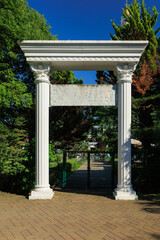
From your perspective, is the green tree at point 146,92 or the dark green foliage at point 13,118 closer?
the dark green foliage at point 13,118

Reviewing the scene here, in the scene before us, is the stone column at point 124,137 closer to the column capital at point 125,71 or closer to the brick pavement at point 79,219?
the column capital at point 125,71

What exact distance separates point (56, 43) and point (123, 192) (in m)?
5.29

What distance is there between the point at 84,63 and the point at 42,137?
114 inches

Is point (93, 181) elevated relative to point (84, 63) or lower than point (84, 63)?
lower

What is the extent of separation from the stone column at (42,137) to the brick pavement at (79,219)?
0.37 m

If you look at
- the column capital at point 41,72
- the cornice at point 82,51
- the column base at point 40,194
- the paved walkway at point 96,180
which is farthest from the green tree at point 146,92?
the column capital at point 41,72

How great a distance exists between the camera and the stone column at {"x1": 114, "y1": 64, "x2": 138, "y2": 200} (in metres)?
5.70

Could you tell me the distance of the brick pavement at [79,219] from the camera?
3.43 m

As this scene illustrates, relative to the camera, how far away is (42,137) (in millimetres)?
5836

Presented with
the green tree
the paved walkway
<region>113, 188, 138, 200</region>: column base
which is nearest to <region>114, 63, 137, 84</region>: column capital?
the green tree

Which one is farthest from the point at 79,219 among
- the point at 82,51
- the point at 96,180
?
the point at 96,180

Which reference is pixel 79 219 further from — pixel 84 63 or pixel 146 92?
pixel 146 92

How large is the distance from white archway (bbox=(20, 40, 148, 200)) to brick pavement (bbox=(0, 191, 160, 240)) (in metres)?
0.59

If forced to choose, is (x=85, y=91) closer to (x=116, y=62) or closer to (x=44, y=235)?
(x=116, y=62)
